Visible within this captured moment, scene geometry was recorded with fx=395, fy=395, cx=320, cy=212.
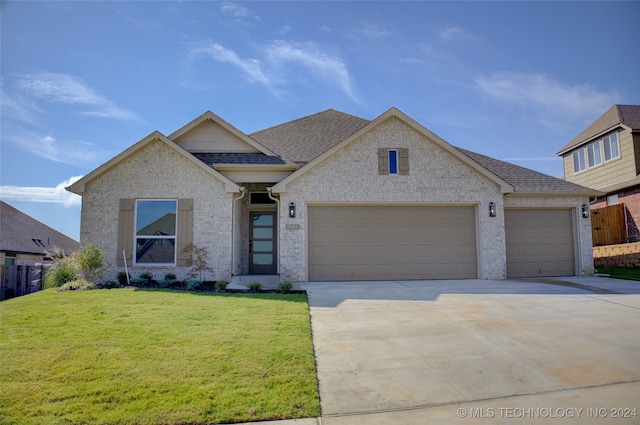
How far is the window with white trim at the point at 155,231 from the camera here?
11625 mm

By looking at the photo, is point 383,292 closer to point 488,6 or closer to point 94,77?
point 488,6

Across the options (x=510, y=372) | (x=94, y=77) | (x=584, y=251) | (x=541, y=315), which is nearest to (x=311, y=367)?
(x=510, y=372)

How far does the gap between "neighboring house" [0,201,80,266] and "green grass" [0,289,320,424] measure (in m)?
15.3

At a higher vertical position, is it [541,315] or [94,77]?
[94,77]

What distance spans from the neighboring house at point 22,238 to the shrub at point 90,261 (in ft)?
33.1

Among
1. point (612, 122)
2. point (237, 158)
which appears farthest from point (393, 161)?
point (612, 122)

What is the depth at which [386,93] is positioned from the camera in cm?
1384

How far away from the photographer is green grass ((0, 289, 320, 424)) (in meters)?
3.63

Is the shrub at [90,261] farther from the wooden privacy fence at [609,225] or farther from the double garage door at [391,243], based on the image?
the wooden privacy fence at [609,225]

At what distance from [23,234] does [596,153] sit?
32233mm

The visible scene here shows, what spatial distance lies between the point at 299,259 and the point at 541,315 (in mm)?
6306

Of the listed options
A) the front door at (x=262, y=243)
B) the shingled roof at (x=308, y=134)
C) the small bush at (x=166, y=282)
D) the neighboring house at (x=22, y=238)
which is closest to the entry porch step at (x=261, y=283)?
the front door at (x=262, y=243)

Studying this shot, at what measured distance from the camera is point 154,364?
4.60 m

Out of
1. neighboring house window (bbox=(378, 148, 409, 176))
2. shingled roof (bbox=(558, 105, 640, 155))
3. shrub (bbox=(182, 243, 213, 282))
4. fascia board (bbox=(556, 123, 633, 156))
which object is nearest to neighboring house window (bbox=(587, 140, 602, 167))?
fascia board (bbox=(556, 123, 633, 156))
